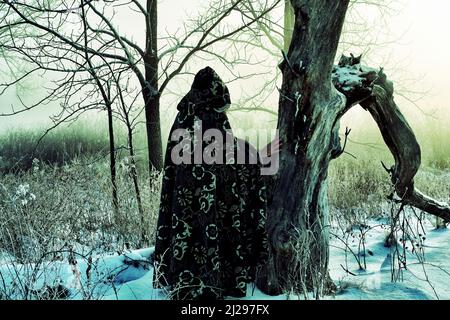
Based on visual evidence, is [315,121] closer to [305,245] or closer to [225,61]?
[305,245]

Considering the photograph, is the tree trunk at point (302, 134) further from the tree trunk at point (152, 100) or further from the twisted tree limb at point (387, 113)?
the tree trunk at point (152, 100)

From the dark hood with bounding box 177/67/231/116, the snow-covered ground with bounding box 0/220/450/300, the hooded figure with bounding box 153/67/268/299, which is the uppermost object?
the dark hood with bounding box 177/67/231/116

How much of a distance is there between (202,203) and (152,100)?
11.5 feet

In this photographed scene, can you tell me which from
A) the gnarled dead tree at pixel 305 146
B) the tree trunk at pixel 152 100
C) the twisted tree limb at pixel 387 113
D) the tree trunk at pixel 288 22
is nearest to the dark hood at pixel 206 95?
the gnarled dead tree at pixel 305 146

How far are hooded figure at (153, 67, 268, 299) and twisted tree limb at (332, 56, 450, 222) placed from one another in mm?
1574

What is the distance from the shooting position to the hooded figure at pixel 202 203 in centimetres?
373

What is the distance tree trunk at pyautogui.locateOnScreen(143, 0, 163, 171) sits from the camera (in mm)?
6939

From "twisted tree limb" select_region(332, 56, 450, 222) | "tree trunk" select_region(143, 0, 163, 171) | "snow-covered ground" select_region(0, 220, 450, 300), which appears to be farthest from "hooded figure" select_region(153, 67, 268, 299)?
"tree trunk" select_region(143, 0, 163, 171)

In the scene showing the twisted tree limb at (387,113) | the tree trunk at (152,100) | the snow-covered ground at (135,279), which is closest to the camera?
the snow-covered ground at (135,279)

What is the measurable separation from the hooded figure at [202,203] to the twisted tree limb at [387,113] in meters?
1.57

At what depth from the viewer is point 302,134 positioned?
4.25 meters

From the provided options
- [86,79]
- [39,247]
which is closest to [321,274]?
[39,247]

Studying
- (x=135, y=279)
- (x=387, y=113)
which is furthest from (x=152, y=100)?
(x=387, y=113)

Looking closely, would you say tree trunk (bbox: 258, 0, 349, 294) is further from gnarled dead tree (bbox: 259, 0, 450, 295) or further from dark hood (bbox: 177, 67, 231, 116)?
dark hood (bbox: 177, 67, 231, 116)
